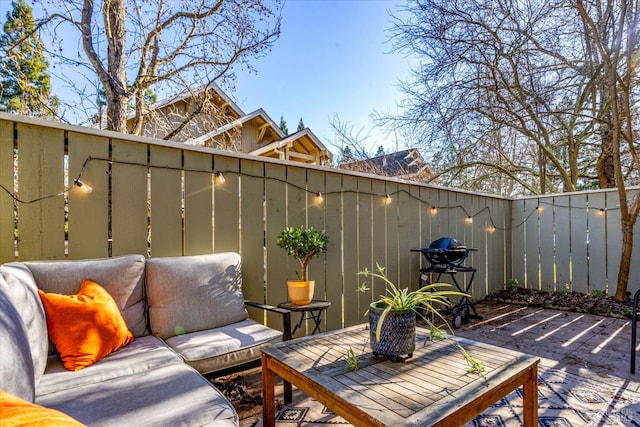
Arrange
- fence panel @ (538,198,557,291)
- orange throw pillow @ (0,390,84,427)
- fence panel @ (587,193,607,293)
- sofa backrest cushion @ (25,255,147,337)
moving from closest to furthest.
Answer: orange throw pillow @ (0,390,84,427), sofa backrest cushion @ (25,255,147,337), fence panel @ (587,193,607,293), fence panel @ (538,198,557,291)

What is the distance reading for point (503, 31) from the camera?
17.9 feet

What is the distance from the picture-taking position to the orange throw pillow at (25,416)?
0.58 meters

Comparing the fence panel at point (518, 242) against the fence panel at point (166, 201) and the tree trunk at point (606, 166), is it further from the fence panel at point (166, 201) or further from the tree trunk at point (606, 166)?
the fence panel at point (166, 201)

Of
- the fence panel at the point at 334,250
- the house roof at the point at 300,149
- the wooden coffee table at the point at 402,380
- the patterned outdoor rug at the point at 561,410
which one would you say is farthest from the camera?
the house roof at the point at 300,149

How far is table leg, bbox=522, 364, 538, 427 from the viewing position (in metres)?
1.59

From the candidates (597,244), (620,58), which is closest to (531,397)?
(597,244)

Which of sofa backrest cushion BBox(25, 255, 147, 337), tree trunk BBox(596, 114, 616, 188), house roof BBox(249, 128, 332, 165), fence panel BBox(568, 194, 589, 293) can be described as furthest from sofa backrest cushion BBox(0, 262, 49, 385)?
tree trunk BBox(596, 114, 616, 188)

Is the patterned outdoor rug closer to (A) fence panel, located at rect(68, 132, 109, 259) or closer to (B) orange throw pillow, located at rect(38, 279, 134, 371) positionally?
(B) orange throw pillow, located at rect(38, 279, 134, 371)

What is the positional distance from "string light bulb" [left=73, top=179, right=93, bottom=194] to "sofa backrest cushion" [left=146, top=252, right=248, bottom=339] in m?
0.63

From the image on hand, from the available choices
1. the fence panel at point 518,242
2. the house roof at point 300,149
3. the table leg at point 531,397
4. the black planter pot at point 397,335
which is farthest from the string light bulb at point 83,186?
the fence panel at point 518,242

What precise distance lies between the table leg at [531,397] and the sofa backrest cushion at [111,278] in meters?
2.25

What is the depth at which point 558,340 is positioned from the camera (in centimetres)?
350

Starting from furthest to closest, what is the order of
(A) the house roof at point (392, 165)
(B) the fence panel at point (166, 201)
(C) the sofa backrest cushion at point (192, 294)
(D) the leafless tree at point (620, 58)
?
(A) the house roof at point (392, 165) → (D) the leafless tree at point (620, 58) → (B) the fence panel at point (166, 201) → (C) the sofa backrest cushion at point (192, 294)

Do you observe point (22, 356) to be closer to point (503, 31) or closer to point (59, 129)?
point (59, 129)
